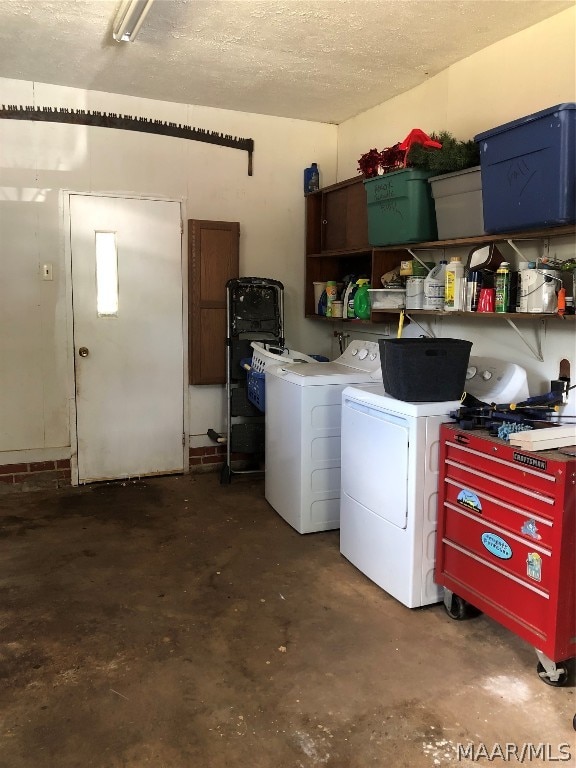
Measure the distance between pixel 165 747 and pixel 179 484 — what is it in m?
2.68

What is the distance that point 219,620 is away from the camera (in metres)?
2.66

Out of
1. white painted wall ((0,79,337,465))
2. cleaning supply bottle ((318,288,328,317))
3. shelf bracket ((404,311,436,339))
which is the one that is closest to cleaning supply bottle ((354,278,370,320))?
shelf bracket ((404,311,436,339))

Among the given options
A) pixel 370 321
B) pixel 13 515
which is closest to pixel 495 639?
pixel 370 321

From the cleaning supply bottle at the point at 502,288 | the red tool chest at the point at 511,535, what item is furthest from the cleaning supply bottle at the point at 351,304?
the red tool chest at the point at 511,535

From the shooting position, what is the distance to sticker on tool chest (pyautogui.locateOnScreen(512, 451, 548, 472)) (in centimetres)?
211

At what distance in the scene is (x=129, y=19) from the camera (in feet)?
9.34

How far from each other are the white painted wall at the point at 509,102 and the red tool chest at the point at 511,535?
66cm

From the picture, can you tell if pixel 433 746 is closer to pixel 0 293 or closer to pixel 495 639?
pixel 495 639

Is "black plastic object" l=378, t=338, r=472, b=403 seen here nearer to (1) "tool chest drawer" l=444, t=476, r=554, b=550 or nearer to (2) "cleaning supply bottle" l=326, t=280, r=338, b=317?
(1) "tool chest drawer" l=444, t=476, r=554, b=550

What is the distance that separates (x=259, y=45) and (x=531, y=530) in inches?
113

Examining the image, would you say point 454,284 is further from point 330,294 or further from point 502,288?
point 330,294

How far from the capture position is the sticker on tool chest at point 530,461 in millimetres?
2106

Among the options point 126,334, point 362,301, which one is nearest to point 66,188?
point 126,334

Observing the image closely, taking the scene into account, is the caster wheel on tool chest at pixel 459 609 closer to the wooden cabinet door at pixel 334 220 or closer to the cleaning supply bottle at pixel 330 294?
the cleaning supply bottle at pixel 330 294
